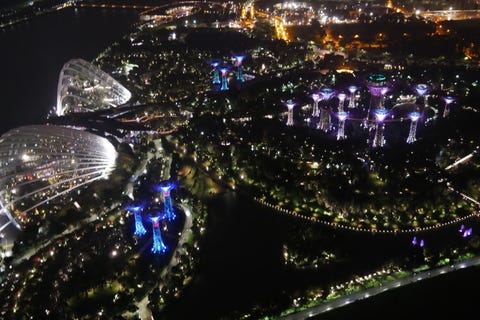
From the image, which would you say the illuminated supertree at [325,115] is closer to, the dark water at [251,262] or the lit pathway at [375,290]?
the dark water at [251,262]

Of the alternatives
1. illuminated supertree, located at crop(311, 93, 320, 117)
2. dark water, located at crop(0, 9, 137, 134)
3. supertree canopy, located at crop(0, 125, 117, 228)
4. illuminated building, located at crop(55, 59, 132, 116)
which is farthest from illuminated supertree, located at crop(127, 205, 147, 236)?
dark water, located at crop(0, 9, 137, 134)

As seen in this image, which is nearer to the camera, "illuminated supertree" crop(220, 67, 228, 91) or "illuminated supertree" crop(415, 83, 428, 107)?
"illuminated supertree" crop(415, 83, 428, 107)

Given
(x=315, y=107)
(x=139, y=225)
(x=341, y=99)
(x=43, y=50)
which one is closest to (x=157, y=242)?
(x=139, y=225)

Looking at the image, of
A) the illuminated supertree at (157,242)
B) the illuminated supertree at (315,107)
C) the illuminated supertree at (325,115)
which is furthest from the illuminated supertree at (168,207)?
the illuminated supertree at (315,107)

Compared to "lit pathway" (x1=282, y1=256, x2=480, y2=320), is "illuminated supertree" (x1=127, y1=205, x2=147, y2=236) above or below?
above

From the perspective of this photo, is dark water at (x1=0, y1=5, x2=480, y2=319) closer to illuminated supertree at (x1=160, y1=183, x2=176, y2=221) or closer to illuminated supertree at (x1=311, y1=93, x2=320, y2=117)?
illuminated supertree at (x1=160, y1=183, x2=176, y2=221)

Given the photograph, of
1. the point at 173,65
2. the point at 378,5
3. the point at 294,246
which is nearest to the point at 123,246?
the point at 294,246

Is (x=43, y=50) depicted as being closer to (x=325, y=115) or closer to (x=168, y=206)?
(x=325, y=115)

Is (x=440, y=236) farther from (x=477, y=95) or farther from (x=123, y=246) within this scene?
(x=477, y=95)
